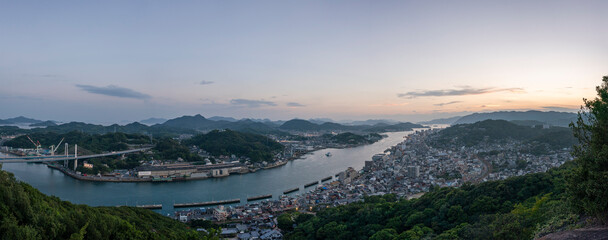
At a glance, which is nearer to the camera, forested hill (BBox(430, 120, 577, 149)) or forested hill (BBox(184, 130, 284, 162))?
forested hill (BBox(430, 120, 577, 149))

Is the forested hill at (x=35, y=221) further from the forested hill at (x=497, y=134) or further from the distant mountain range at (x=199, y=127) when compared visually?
the distant mountain range at (x=199, y=127)

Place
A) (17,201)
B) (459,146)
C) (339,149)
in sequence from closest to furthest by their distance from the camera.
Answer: (17,201)
(459,146)
(339,149)

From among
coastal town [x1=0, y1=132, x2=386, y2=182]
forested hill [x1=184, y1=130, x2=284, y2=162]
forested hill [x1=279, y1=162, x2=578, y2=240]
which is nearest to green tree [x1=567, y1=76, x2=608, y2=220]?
forested hill [x1=279, y1=162, x2=578, y2=240]

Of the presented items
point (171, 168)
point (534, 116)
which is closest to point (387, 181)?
point (171, 168)

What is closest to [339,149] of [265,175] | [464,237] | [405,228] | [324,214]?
[265,175]

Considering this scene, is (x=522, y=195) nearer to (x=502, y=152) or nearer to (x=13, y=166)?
(x=502, y=152)

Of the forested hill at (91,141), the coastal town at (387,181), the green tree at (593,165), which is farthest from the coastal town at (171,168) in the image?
the green tree at (593,165)

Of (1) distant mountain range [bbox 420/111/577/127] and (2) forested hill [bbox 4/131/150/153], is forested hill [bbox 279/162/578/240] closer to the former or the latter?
(2) forested hill [bbox 4/131/150/153]

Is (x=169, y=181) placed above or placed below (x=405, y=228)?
below
